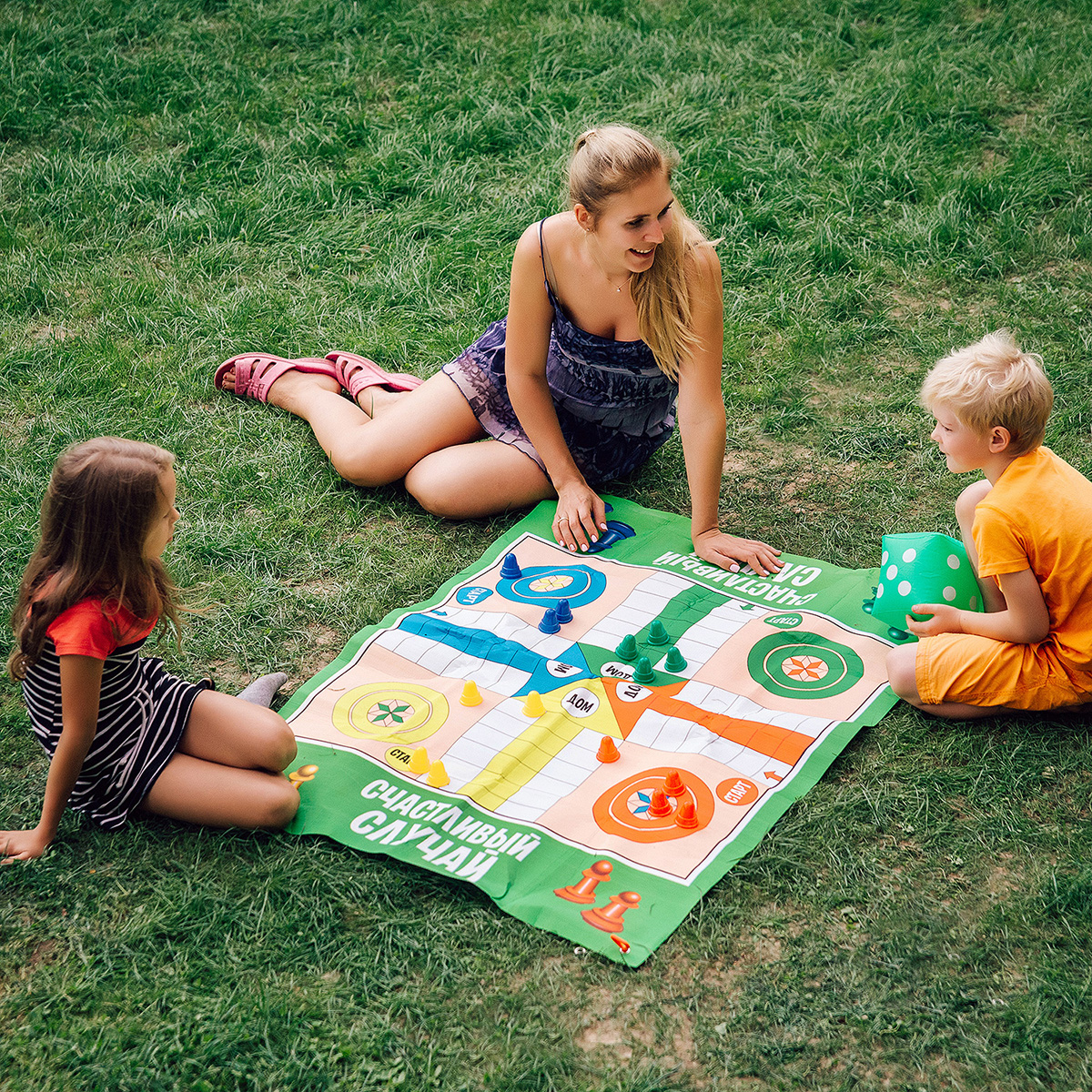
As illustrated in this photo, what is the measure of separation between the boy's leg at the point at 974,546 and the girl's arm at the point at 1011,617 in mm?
67

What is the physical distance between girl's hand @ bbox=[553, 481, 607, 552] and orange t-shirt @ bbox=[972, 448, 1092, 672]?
1323 millimetres

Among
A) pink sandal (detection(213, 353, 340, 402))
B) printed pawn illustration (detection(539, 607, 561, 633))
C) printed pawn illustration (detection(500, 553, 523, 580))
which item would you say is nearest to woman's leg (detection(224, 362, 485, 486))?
pink sandal (detection(213, 353, 340, 402))

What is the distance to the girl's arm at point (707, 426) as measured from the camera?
3.45 meters

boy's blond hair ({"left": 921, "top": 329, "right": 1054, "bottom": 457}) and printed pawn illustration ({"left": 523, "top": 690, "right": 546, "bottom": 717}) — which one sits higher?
boy's blond hair ({"left": 921, "top": 329, "right": 1054, "bottom": 457})

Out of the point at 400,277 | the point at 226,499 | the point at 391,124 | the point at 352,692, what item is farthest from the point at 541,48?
the point at 352,692

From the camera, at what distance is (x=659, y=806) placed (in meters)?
2.68

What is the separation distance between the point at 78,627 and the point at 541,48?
551 cm

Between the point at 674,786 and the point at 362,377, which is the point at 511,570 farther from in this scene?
the point at 362,377

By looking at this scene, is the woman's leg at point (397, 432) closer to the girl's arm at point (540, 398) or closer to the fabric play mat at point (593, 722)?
the girl's arm at point (540, 398)

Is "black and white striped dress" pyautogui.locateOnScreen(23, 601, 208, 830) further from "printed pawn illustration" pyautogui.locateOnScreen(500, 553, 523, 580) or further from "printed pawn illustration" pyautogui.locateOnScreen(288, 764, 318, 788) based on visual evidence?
"printed pawn illustration" pyautogui.locateOnScreen(500, 553, 523, 580)

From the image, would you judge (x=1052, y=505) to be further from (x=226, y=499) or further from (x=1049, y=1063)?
(x=226, y=499)

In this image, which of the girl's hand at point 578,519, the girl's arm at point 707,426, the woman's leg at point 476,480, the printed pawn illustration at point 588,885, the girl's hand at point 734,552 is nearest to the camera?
the printed pawn illustration at point 588,885

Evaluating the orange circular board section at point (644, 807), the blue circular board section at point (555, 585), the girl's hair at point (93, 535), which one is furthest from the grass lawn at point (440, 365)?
the girl's hair at point (93, 535)

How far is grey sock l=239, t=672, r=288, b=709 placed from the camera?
3.02 meters
